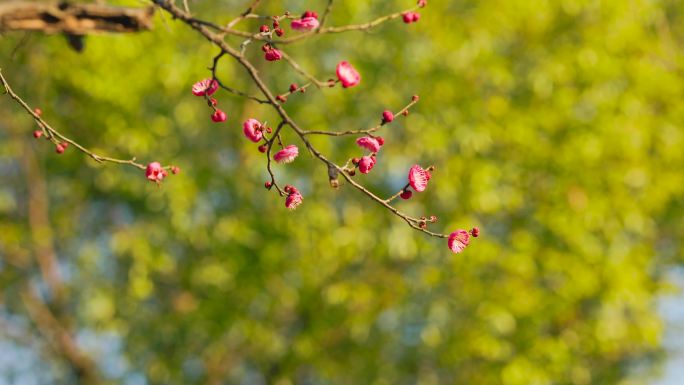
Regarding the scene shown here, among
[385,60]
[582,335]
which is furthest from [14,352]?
[582,335]

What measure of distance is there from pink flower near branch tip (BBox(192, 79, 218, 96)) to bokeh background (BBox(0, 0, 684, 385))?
261 inches

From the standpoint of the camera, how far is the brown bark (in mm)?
2287

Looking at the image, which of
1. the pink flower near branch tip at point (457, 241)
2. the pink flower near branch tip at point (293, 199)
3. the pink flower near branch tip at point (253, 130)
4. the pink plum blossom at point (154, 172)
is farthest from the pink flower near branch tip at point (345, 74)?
the pink plum blossom at point (154, 172)

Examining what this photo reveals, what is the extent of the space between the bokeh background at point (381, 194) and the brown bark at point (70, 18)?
7.26 m

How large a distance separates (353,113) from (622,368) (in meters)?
6.54

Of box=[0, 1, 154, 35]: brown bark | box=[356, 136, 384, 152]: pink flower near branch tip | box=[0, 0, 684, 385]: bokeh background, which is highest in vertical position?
box=[0, 0, 684, 385]: bokeh background

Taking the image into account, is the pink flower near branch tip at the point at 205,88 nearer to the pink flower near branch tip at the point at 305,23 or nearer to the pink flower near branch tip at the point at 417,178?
the pink flower near branch tip at the point at 305,23

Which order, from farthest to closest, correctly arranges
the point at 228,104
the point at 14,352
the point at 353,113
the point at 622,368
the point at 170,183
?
the point at 622,368 < the point at 14,352 < the point at 228,104 < the point at 353,113 < the point at 170,183

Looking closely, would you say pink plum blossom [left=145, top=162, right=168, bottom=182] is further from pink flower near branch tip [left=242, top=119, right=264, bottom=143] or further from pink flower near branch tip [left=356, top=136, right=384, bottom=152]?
pink flower near branch tip [left=356, top=136, right=384, bottom=152]

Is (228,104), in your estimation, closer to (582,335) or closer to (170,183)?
(170,183)

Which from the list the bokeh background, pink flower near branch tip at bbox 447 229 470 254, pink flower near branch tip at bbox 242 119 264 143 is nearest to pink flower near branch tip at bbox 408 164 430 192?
pink flower near branch tip at bbox 447 229 470 254

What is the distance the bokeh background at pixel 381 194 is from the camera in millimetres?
9945

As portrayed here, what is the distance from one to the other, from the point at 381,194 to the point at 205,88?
7.64 meters

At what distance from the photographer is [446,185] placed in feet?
Answer: 32.5
